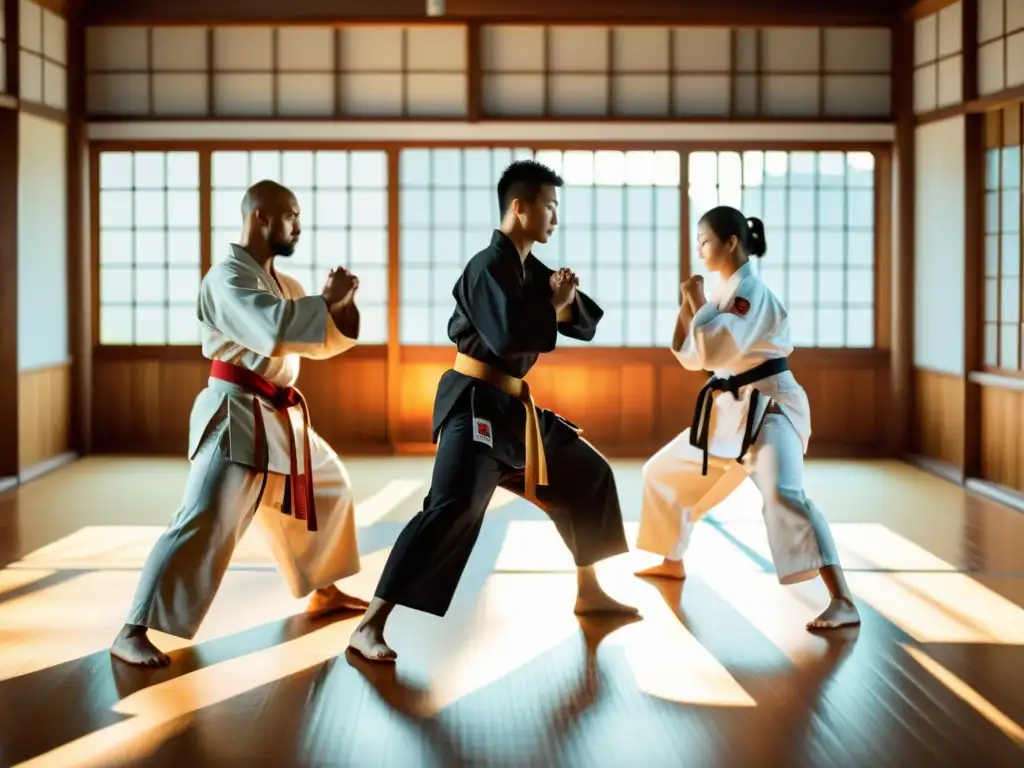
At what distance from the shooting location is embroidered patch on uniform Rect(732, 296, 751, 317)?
379cm

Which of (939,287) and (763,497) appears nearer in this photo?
(763,497)

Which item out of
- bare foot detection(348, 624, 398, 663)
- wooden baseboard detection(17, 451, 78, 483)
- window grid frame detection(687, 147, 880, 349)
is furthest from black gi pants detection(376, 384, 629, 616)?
window grid frame detection(687, 147, 880, 349)

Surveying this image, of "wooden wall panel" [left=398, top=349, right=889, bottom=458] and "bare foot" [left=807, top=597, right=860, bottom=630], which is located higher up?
"wooden wall panel" [left=398, top=349, right=889, bottom=458]

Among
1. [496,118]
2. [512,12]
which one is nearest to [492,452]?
[496,118]

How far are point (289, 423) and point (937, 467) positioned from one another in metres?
4.34

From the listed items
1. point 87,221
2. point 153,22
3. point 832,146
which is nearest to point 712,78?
point 832,146

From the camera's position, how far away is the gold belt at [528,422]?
137 inches

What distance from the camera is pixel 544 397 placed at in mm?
7551

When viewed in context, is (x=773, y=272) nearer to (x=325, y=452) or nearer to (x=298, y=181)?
(x=298, y=181)

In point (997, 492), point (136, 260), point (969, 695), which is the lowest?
point (969, 695)

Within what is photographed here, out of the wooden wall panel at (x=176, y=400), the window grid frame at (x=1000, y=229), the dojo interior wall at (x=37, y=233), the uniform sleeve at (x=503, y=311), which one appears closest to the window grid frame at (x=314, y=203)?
the wooden wall panel at (x=176, y=400)

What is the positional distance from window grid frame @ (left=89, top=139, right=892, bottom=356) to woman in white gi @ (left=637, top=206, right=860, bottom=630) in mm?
3437

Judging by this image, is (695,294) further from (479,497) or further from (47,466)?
(47,466)

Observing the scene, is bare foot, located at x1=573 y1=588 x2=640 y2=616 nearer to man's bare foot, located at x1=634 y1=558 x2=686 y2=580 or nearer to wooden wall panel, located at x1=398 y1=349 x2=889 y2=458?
man's bare foot, located at x1=634 y1=558 x2=686 y2=580
